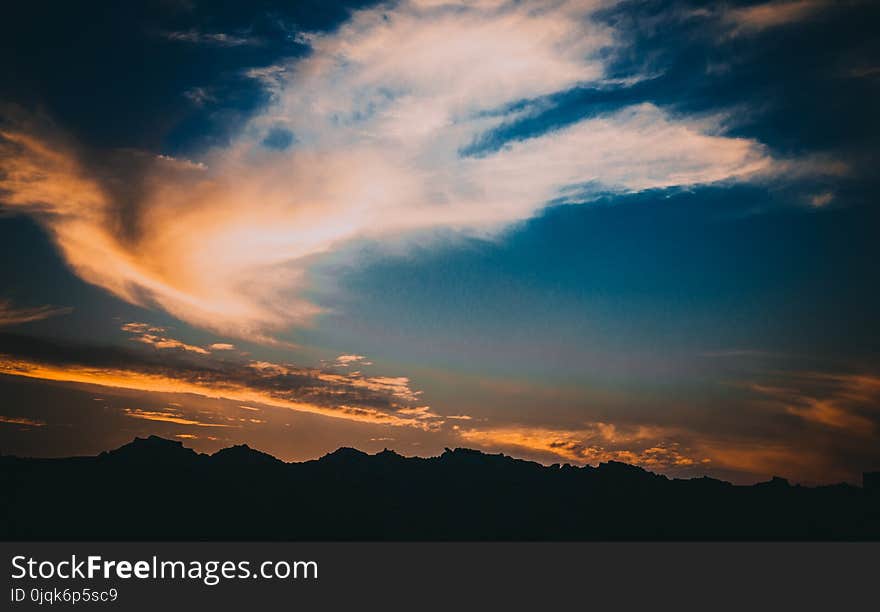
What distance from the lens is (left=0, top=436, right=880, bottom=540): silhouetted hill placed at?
132 metres

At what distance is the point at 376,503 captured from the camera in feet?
499

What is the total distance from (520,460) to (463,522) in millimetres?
37215

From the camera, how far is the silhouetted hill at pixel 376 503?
132 m

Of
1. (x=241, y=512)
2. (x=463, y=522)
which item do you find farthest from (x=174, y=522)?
(x=463, y=522)
